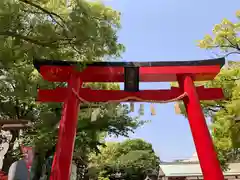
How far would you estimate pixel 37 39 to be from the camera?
719cm

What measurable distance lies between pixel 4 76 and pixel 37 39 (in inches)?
→ 53.7

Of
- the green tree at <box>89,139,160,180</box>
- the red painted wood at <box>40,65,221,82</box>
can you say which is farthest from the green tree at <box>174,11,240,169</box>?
the green tree at <box>89,139,160,180</box>

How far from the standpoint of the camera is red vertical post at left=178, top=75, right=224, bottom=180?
24.6 ft

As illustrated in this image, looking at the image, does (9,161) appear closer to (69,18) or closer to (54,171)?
(54,171)

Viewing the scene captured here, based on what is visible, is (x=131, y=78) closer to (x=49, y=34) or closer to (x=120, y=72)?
(x=120, y=72)

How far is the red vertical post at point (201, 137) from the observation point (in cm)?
750

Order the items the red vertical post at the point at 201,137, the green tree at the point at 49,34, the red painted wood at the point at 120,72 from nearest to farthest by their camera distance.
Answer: the green tree at the point at 49,34
the red vertical post at the point at 201,137
the red painted wood at the point at 120,72

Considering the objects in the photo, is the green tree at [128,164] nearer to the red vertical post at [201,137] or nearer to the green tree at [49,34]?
the red vertical post at [201,137]

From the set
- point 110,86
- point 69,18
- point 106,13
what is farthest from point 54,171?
point 110,86

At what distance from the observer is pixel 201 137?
25.8 ft

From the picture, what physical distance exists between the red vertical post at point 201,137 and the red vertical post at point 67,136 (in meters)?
3.34

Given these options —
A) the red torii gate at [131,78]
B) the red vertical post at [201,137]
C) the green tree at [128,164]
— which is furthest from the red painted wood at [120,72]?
the green tree at [128,164]

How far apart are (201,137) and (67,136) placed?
3.62 meters

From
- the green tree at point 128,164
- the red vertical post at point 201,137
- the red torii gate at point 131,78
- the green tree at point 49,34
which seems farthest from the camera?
the green tree at point 128,164
